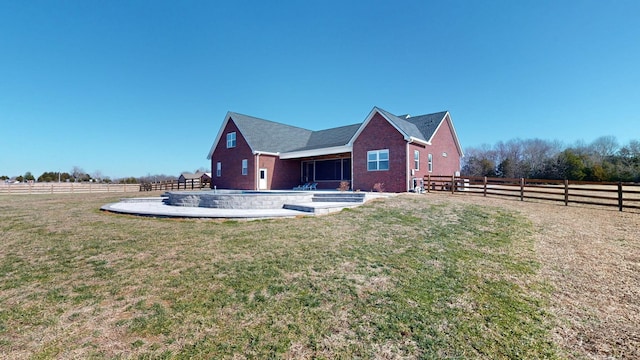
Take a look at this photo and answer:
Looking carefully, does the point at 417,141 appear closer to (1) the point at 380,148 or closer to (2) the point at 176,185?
(1) the point at 380,148

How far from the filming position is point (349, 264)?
5250mm

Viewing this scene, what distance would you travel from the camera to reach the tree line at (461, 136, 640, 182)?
35.7m

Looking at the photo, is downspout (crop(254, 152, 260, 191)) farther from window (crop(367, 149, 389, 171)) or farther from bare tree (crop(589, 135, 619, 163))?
bare tree (crop(589, 135, 619, 163))

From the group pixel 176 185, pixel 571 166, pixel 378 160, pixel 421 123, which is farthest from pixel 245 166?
pixel 571 166

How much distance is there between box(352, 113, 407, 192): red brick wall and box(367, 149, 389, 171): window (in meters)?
0.22

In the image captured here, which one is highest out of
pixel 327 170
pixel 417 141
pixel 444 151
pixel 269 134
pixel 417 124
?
pixel 269 134

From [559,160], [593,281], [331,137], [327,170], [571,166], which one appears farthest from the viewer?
[559,160]

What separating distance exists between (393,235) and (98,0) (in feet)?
59.0

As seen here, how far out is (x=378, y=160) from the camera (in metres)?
17.9

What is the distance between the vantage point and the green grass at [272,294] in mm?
2967

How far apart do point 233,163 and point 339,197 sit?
14920mm

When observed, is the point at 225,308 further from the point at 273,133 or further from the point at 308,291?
the point at 273,133

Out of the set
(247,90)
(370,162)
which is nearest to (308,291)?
(370,162)

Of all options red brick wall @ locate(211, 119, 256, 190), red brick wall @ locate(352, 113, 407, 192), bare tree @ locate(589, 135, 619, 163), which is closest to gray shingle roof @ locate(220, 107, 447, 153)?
red brick wall @ locate(211, 119, 256, 190)
